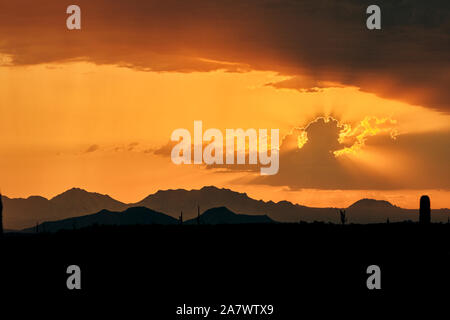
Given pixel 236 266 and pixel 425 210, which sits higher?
pixel 425 210

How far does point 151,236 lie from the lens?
140 ft

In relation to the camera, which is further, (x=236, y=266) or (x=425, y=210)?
(x=425, y=210)

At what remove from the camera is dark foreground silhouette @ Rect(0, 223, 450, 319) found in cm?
3634

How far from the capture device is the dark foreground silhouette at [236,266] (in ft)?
119

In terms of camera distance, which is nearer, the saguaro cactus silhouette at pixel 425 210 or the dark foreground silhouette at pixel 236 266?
the dark foreground silhouette at pixel 236 266

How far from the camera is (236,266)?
128 ft

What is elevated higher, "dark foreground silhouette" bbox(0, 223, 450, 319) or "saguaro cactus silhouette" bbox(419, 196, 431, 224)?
"saguaro cactus silhouette" bbox(419, 196, 431, 224)

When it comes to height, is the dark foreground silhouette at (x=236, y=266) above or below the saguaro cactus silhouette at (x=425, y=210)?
below

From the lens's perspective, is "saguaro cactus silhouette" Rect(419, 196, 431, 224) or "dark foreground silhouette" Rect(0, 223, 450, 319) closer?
"dark foreground silhouette" Rect(0, 223, 450, 319)
